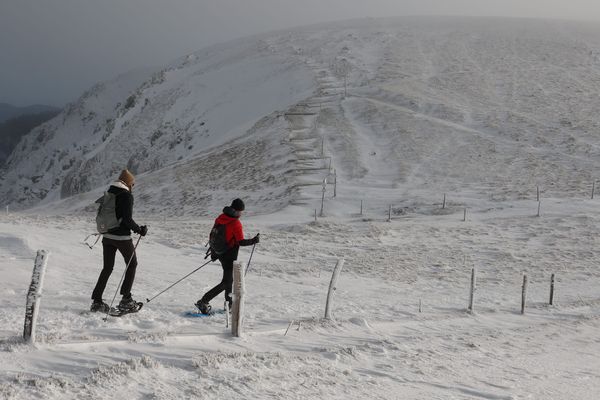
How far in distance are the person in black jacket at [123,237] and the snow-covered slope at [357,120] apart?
23406 mm

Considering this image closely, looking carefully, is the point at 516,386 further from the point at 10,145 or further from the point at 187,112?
the point at 10,145

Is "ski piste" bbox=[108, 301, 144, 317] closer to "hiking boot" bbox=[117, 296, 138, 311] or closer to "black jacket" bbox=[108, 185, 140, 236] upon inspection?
"hiking boot" bbox=[117, 296, 138, 311]

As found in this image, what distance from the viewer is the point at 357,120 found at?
49.2 meters

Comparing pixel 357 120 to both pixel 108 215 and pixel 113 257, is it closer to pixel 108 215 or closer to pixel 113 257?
pixel 113 257

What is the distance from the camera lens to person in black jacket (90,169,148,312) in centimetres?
733

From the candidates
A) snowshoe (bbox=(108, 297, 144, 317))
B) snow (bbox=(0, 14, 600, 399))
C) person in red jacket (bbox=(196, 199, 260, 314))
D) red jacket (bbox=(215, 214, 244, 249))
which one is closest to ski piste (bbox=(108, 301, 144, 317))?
snowshoe (bbox=(108, 297, 144, 317))

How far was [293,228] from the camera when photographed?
23453mm

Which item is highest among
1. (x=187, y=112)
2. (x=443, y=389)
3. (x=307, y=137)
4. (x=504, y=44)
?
(x=504, y=44)

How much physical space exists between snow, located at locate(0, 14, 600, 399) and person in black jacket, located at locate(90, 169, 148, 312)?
31 centimetres

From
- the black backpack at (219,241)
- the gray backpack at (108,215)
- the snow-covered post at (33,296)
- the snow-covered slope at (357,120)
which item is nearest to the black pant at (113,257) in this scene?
the gray backpack at (108,215)

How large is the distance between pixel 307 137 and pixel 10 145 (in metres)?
183

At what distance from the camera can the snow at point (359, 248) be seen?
643cm

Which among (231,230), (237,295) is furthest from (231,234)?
(237,295)

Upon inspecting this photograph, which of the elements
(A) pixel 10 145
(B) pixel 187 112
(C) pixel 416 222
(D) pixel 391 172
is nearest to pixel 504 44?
(B) pixel 187 112
